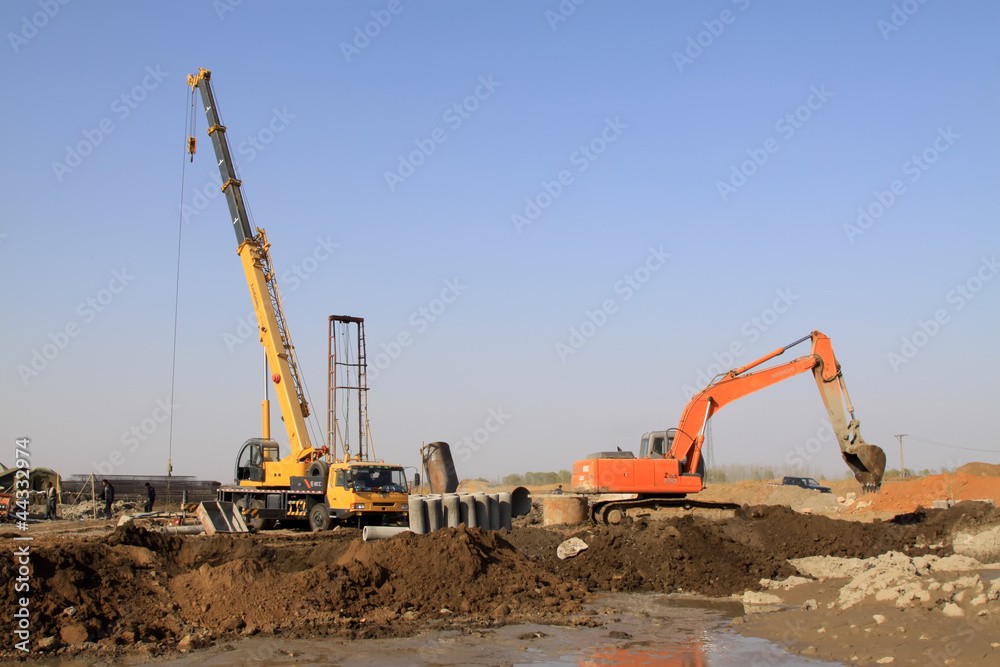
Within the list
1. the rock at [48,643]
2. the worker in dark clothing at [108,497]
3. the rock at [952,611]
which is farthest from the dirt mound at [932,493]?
the worker in dark clothing at [108,497]

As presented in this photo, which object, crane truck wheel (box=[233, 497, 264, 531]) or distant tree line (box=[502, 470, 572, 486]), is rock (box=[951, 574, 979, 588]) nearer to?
crane truck wheel (box=[233, 497, 264, 531])

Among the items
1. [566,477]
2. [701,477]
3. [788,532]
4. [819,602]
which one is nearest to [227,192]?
[701,477]

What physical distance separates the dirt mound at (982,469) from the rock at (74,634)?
1562 inches

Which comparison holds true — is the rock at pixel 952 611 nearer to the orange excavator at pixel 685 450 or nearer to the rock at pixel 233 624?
the rock at pixel 233 624

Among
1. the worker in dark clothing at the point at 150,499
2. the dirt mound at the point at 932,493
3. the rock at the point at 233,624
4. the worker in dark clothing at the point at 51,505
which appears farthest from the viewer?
the worker in dark clothing at the point at 150,499

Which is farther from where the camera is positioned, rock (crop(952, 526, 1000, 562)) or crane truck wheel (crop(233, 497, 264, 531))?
crane truck wheel (crop(233, 497, 264, 531))

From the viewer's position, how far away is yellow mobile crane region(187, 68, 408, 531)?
2105 cm

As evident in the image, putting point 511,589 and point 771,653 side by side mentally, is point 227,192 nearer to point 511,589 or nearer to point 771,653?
point 511,589

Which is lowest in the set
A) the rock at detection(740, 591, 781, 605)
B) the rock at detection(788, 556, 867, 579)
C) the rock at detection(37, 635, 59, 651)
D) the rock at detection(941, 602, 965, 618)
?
the rock at detection(740, 591, 781, 605)

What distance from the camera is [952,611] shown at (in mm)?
9016

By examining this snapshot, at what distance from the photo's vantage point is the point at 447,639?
32.8 ft

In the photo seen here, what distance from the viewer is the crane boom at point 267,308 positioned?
896 inches

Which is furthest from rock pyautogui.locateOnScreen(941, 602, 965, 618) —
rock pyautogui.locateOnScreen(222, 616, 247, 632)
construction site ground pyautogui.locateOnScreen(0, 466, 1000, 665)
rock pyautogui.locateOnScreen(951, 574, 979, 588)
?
rock pyautogui.locateOnScreen(222, 616, 247, 632)

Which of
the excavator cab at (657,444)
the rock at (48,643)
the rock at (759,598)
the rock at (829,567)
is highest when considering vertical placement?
the excavator cab at (657,444)
